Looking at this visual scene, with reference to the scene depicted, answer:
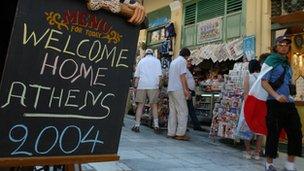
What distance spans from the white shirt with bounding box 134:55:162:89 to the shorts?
104 mm

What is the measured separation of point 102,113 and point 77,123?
7.8 inches

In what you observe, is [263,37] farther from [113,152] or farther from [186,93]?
[113,152]

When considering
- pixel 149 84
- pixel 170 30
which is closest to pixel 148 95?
pixel 149 84

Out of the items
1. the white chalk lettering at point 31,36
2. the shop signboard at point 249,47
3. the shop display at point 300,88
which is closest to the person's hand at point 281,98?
the shop display at point 300,88

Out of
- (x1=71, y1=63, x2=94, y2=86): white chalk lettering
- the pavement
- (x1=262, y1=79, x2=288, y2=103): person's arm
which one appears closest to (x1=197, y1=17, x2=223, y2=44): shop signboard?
the pavement

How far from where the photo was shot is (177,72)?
8484mm

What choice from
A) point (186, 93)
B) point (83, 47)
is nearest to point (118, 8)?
point (83, 47)

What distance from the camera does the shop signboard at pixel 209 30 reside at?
1117 centimetres

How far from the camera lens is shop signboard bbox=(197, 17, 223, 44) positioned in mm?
11172

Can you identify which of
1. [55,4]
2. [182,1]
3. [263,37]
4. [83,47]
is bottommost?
[83,47]

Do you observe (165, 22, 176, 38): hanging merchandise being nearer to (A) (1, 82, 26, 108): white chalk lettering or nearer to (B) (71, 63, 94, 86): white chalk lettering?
(B) (71, 63, 94, 86): white chalk lettering

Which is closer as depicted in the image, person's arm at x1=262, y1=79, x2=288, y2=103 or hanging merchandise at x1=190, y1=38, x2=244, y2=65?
person's arm at x1=262, y1=79, x2=288, y2=103

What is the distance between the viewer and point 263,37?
9164mm

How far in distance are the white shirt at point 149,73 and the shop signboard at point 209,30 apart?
8.54 feet
